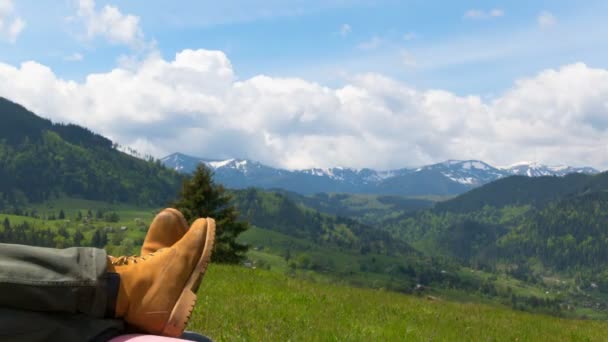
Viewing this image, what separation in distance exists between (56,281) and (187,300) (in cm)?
96

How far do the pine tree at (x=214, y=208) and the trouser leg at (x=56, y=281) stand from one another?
132ft

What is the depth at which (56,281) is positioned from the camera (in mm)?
3273

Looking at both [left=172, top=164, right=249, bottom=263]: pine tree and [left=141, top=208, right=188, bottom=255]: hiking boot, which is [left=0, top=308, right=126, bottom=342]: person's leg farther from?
[left=172, top=164, right=249, bottom=263]: pine tree

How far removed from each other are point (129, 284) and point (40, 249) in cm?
66

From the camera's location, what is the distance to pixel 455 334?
372 inches

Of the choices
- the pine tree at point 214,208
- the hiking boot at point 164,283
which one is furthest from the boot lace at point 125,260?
the pine tree at point 214,208

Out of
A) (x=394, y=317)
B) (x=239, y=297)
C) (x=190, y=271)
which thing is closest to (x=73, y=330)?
(x=190, y=271)

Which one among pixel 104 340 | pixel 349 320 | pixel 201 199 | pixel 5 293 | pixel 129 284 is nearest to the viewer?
pixel 5 293

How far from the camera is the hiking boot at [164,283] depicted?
3.71 m

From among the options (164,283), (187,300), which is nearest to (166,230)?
(164,283)

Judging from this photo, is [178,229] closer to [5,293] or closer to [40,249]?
[40,249]

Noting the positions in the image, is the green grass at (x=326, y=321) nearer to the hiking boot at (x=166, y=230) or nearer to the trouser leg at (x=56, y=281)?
the hiking boot at (x=166, y=230)

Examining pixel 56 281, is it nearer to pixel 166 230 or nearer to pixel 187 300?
pixel 187 300

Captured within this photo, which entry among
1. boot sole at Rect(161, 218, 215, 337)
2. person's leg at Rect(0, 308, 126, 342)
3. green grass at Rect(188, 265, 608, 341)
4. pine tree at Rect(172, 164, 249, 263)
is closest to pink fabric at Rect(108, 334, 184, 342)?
person's leg at Rect(0, 308, 126, 342)
